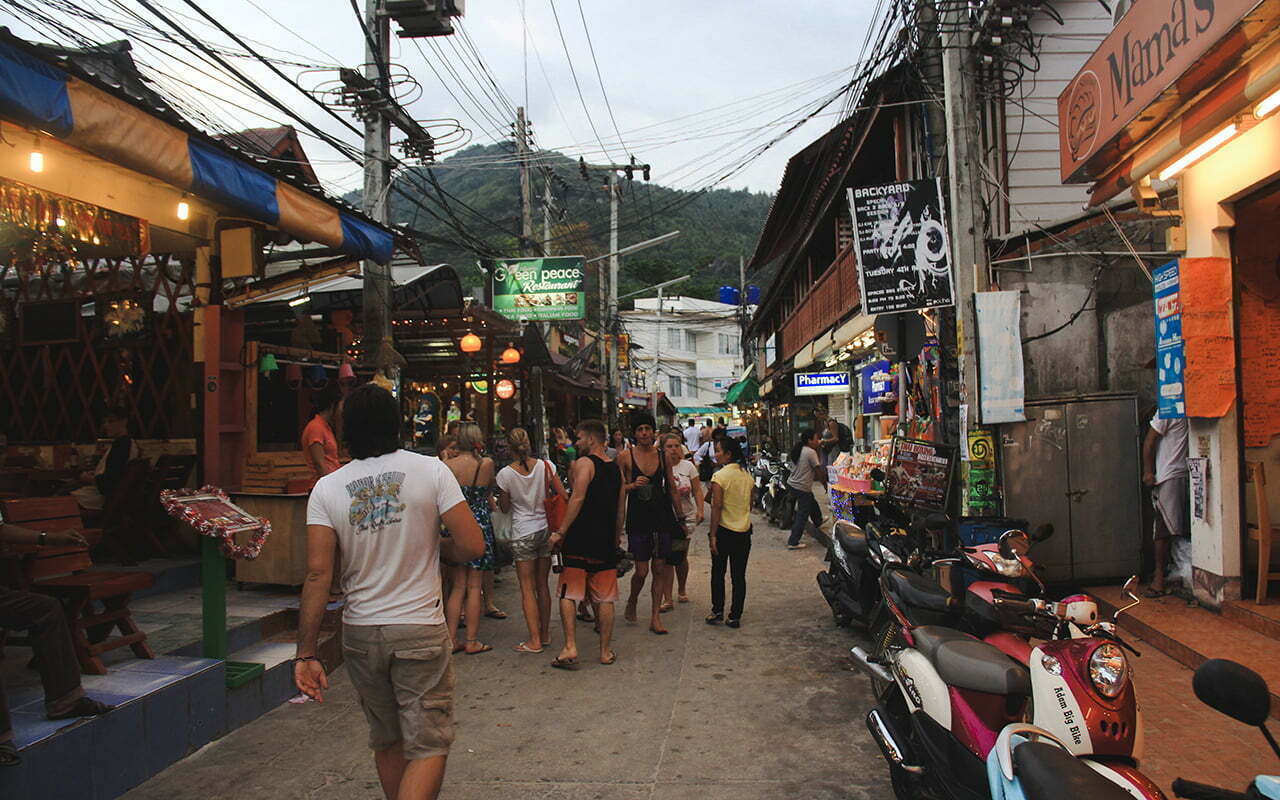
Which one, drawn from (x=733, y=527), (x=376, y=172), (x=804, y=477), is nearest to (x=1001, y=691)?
(x=733, y=527)

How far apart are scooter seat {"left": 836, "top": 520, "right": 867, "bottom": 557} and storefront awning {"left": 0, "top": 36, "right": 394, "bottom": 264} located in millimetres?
5333

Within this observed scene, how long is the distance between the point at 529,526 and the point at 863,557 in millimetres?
2759

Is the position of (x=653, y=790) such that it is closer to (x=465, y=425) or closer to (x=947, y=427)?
(x=465, y=425)

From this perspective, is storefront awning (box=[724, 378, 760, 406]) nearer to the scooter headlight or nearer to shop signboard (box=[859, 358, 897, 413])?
shop signboard (box=[859, 358, 897, 413])

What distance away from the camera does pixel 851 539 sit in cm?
680

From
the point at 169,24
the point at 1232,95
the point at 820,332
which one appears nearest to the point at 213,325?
the point at 169,24

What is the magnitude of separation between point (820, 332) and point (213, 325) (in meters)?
11.5

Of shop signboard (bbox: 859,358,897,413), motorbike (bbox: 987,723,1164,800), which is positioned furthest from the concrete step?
shop signboard (bbox: 859,358,897,413)

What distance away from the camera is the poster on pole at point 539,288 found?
1549cm

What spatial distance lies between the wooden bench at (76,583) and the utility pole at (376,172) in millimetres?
5589

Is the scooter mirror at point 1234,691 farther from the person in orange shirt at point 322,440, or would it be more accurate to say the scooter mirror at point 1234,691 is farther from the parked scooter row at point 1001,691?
the person in orange shirt at point 322,440

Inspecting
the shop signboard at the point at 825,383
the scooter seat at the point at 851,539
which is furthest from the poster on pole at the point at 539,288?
the scooter seat at the point at 851,539

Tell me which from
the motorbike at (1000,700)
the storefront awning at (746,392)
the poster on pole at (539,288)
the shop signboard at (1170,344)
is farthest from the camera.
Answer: the storefront awning at (746,392)

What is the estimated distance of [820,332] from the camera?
16.2 meters
